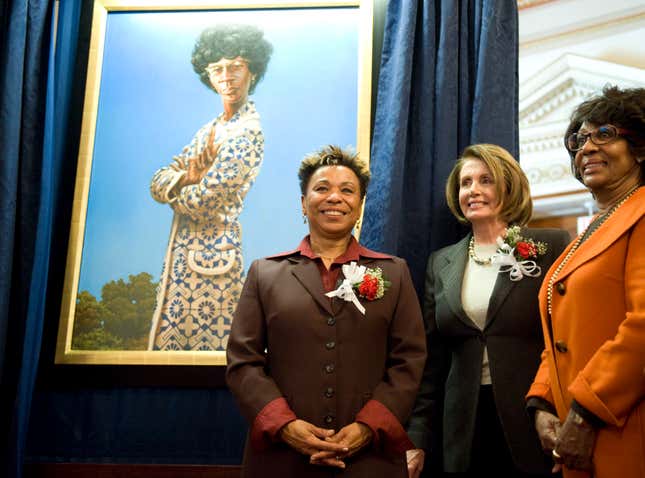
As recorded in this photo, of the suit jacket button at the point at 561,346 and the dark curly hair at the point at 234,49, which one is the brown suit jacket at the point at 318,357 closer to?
the suit jacket button at the point at 561,346

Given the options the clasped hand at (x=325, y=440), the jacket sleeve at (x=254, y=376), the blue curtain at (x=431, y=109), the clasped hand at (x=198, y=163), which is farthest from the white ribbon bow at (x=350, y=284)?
the clasped hand at (x=198, y=163)

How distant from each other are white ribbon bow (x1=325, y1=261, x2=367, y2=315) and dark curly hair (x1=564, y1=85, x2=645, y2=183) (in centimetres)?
70

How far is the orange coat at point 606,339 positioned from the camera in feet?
4.71

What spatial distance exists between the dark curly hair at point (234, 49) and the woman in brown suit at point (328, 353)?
107cm

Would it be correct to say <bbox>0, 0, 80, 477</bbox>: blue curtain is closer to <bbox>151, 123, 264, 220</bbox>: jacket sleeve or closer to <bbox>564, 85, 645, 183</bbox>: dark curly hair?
<bbox>151, 123, 264, 220</bbox>: jacket sleeve

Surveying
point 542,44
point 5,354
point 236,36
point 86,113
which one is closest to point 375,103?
point 236,36

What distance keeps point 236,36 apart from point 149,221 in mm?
951

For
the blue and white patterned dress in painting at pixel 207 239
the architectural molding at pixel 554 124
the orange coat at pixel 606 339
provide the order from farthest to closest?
the architectural molding at pixel 554 124
the blue and white patterned dress in painting at pixel 207 239
the orange coat at pixel 606 339

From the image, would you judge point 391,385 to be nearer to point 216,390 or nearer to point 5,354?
point 216,390

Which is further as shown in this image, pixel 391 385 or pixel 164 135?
pixel 164 135

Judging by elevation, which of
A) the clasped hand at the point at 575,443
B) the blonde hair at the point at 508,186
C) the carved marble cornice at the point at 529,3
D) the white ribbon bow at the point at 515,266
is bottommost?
the clasped hand at the point at 575,443

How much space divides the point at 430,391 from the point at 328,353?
556mm

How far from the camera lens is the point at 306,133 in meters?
2.82

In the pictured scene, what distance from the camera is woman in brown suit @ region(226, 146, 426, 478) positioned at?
5.59ft
